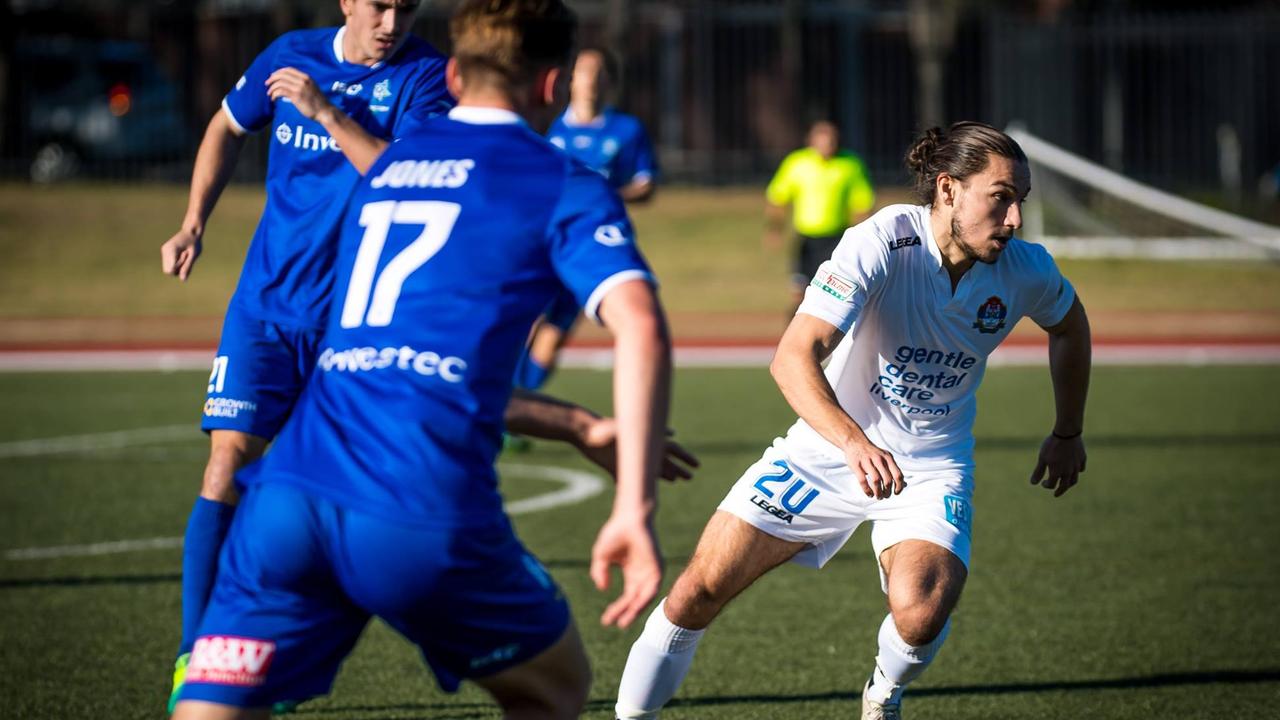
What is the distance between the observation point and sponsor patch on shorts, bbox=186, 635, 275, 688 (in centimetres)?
286

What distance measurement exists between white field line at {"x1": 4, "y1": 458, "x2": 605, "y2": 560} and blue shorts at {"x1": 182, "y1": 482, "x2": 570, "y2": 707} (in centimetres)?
522

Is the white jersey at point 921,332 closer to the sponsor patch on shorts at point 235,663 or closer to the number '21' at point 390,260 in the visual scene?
the number '21' at point 390,260

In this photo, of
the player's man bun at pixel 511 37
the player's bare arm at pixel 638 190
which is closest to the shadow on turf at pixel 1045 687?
the player's man bun at pixel 511 37

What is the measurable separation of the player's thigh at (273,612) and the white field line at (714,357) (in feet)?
44.3

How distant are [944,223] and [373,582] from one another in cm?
242

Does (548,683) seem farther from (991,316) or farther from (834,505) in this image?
(991,316)

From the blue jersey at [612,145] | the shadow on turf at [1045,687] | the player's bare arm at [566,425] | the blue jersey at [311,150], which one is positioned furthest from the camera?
the blue jersey at [612,145]

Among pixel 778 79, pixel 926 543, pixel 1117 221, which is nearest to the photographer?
pixel 926 543

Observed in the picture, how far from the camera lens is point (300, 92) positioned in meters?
4.12

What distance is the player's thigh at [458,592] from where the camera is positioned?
2.81 m

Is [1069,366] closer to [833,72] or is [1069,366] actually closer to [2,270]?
[2,270]

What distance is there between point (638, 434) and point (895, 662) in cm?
207

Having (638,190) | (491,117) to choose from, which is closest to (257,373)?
(491,117)

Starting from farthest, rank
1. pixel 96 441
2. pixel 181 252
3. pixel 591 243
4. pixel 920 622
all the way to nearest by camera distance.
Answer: pixel 96 441 → pixel 181 252 → pixel 920 622 → pixel 591 243
